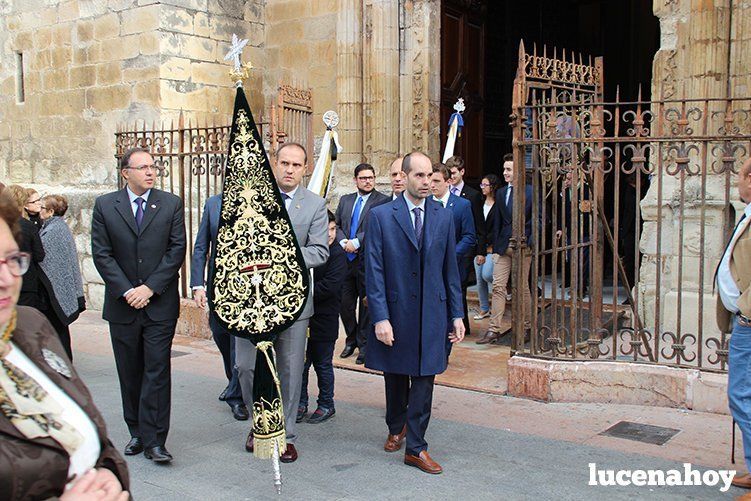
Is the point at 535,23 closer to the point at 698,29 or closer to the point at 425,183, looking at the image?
the point at 698,29

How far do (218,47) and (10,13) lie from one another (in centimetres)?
387

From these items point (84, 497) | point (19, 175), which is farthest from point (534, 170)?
point (19, 175)

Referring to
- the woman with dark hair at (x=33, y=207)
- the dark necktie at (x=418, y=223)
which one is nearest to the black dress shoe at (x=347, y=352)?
the woman with dark hair at (x=33, y=207)

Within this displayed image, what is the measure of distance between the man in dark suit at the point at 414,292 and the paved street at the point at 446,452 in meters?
0.34

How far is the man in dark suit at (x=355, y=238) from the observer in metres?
7.80

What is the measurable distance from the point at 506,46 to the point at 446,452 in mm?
8688

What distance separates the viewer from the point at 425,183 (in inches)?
201

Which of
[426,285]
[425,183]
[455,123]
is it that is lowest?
[426,285]

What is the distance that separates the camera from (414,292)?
16.6 feet

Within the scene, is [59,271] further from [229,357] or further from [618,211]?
[618,211]

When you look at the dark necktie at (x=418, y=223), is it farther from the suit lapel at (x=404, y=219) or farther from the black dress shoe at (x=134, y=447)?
the black dress shoe at (x=134, y=447)

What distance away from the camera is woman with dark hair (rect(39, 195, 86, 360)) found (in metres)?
6.81

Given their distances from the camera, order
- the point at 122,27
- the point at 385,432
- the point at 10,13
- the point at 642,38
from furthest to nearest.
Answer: the point at 642,38, the point at 10,13, the point at 122,27, the point at 385,432

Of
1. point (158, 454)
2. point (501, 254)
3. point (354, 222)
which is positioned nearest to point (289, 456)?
point (158, 454)
